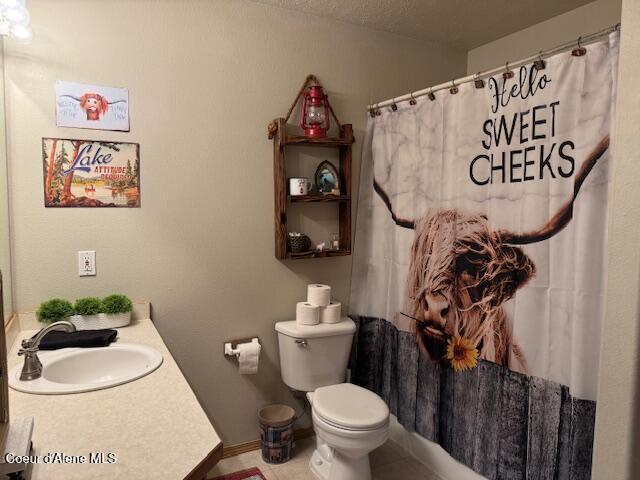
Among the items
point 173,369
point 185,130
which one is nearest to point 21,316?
point 173,369

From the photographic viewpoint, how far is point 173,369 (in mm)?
1534

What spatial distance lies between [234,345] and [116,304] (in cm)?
69

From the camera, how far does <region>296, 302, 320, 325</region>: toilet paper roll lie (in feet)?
8.16

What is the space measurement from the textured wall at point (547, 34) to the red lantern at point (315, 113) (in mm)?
1214

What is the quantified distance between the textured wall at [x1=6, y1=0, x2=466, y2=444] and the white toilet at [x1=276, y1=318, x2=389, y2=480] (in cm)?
21

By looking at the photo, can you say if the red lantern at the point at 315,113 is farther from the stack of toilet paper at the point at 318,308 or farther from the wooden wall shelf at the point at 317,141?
the stack of toilet paper at the point at 318,308

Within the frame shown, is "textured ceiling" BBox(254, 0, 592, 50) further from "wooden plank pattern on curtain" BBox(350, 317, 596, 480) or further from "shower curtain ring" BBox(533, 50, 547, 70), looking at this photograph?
"wooden plank pattern on curtain" BBox(350, 317, 596, 480)

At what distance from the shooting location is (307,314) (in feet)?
8.16

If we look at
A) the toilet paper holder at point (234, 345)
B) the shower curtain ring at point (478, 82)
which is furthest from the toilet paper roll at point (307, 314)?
the shower curtain ring at point (478, 82)

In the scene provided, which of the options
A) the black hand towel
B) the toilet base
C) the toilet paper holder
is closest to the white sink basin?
the black hand towel

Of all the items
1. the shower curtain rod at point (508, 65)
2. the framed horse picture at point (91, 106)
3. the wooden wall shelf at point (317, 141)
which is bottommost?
the wooden wall shelf at point (317, 141)

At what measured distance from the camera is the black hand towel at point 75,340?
67.6 inches

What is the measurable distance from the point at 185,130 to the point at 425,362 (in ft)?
5.72

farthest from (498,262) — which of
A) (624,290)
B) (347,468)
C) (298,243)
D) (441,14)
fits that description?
(441,14)
